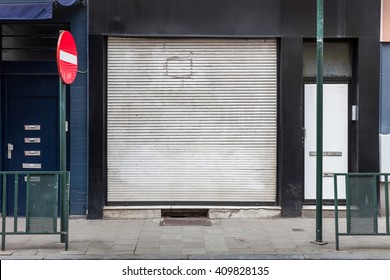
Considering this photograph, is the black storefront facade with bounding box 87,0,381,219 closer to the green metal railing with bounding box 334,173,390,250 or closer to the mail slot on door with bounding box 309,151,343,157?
the mail slot on door with bounding box 309,151,343,157

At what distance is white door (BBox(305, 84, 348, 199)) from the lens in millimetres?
10633

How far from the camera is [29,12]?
9.84 meters

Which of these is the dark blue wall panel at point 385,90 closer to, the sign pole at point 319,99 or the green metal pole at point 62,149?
the sign pole at point 319,99

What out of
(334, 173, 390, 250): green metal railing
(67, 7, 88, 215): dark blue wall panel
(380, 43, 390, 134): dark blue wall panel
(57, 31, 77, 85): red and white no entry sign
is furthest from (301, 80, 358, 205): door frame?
(57, 31, 77, 85): red and white no entry sign

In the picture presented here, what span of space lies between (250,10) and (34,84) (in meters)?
4.47

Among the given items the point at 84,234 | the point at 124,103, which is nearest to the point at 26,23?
the point at 124,103

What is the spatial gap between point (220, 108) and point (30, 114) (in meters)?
3.75

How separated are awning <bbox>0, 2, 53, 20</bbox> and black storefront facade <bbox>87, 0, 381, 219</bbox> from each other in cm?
119

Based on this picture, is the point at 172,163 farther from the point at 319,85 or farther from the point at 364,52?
the point at 364,52

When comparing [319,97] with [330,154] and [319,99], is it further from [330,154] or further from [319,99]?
[330,154]

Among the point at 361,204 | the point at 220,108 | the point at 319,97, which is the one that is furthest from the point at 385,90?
the point at 361,204

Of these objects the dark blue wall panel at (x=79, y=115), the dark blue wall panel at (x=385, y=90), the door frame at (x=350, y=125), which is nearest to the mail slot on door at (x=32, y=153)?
the dark blue wall panel at (x=79, y=115)

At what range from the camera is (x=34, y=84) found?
10547 mm

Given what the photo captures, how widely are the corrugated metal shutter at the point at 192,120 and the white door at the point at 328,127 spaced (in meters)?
0.73
